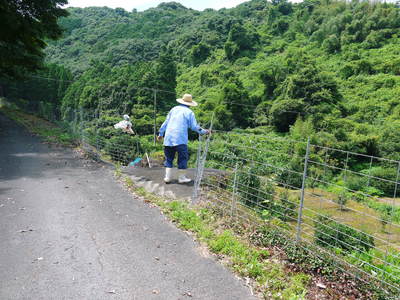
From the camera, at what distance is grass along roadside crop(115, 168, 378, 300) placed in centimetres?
308

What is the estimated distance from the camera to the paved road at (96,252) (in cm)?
312

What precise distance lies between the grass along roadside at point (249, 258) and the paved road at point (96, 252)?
158mm

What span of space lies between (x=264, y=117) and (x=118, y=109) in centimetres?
1499

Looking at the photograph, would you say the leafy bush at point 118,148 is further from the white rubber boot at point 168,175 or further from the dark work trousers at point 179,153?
the dark work trousers at point 179,153

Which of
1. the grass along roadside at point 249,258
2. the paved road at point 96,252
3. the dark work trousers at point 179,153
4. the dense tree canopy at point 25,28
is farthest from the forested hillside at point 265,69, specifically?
the grass along roadside at point 249,258

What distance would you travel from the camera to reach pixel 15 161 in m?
10.6

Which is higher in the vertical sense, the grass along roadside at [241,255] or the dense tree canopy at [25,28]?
the dense tree canopy at [25,28]

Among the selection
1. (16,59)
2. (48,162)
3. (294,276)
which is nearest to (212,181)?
(294,276)

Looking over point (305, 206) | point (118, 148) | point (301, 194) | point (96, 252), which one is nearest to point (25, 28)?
point (118, 148)

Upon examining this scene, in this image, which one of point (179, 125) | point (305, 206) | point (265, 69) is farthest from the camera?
point (265, 69)

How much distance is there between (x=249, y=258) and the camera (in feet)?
12.1

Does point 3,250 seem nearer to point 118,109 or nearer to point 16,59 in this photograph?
point 16,59

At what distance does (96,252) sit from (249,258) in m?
1.86

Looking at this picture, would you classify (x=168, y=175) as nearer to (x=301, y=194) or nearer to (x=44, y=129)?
(x=301, y=194)
